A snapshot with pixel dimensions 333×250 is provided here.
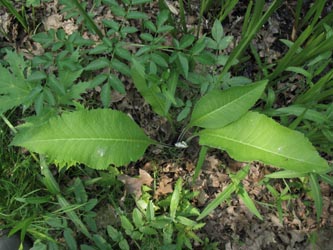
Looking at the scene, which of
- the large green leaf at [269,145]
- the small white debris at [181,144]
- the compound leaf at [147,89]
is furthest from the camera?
the small white debris at [181,144]

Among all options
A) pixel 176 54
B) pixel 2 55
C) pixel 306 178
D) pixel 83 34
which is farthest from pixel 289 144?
pixel 2 55

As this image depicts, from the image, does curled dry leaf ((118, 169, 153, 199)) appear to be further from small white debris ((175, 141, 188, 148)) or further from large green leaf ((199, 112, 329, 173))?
large green leaf ((199, 112, 329, 173))

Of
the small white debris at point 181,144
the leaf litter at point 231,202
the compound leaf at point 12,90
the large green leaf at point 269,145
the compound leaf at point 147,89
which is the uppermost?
the compound leaf at point 12,90

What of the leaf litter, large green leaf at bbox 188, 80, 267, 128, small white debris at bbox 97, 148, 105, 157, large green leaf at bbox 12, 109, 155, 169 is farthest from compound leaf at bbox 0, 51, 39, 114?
large green leaf at bbox 188, 80, 267, 128

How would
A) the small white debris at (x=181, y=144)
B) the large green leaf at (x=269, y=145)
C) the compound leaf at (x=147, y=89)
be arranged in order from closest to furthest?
the large green leaf at (x=269, y=145)
the compound leaf at (x=147, y=89)
the small white debris at (x=181, y=144)

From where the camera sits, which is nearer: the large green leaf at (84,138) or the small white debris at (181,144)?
the large green leaf at (84,138)

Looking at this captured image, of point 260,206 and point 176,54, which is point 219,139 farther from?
point 260,206

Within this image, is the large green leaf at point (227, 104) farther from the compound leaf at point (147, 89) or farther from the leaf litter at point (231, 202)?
the leaf litter at point (231, 202)

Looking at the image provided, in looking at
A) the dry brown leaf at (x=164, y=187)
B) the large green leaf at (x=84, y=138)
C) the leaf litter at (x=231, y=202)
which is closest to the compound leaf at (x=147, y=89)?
the large green leaf at (x=84, y=138)
